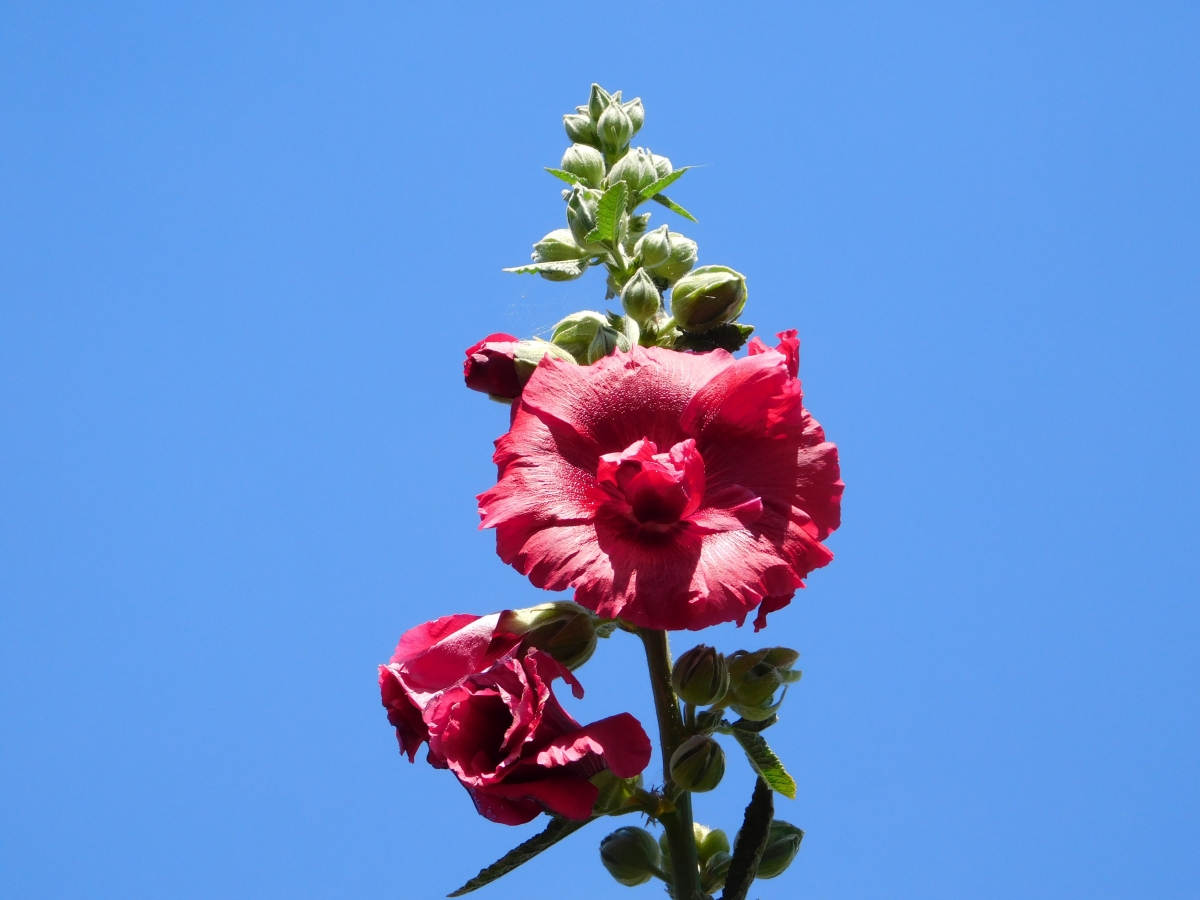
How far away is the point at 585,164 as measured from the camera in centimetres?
273

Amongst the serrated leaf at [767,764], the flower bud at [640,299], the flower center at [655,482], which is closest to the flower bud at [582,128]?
the flower bud at [640,299]

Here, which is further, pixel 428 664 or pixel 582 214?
pixel 582 214

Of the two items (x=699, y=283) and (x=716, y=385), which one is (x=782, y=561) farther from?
(x=699, y=283)

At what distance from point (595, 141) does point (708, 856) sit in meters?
1.79

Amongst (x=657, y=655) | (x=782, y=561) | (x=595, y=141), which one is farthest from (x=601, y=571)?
(x=595, y=141)

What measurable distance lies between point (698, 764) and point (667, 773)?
0.14m

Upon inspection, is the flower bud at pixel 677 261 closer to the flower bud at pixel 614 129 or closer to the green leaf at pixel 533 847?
the flower bud at pixel 614 129

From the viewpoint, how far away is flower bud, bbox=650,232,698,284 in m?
2.61

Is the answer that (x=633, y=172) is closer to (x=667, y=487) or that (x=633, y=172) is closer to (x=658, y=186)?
(x=658, y=186)

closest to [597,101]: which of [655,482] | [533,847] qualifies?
[655,482]

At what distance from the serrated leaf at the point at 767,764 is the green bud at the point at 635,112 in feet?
5.25

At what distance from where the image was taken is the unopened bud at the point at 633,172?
266 cm

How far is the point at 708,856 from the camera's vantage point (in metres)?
2.44

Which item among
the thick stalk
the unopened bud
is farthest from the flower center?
the unopened bud
